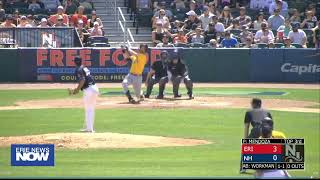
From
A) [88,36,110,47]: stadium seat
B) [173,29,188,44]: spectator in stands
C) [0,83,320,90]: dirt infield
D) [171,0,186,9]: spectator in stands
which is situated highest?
[171,0,186,9]: spectator in stands

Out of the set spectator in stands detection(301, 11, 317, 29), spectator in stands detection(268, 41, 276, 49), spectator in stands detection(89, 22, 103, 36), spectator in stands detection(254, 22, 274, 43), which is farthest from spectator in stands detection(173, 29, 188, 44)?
spectator in stands detection(301, 11, 317, 29)

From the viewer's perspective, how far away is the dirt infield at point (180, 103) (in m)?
26.6

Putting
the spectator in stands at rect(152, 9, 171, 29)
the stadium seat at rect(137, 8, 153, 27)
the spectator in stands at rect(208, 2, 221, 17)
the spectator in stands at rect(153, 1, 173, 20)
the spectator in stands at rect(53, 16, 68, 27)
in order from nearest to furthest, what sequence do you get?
the spectator in stands at rect(53, 16, 68, 27) → the spectator in stands at rect(152, 9, 171, 29) → the spectator in stands at rect(153, 1, 173, 20) → the spectator in stands at rect(208, 2, 221, 17) → the stadium seat at rect(137, 8, 153, 27)

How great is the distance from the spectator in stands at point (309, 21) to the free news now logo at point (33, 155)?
22143 mm

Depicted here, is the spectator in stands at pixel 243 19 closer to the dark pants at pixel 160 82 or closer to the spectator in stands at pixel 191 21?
the spectator in stands at pixel 191 21

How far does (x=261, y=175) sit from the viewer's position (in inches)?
474

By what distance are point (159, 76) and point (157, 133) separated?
831 centimetres

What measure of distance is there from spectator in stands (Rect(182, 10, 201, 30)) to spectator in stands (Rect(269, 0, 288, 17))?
139 inches

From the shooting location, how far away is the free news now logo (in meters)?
15.7

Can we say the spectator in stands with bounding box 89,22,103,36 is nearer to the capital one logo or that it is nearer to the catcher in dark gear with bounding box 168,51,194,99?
the catcher in dark gear with bounding box 168,51,194,99

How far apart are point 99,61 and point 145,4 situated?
5354 millimetres

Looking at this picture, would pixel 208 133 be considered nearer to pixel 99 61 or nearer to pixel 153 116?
pixel 153 116
